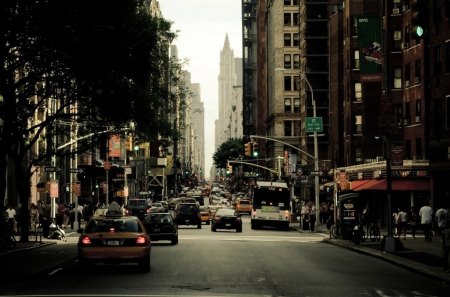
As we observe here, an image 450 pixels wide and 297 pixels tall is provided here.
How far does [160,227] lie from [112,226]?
17.0 meters

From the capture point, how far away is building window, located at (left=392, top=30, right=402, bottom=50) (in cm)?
7200

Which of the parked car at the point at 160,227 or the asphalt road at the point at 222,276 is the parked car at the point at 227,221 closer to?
the parked car at the point at 160,227

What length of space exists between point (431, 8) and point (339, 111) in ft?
132

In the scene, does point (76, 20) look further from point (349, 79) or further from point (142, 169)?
point (142, 169)

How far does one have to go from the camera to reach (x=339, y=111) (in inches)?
3634

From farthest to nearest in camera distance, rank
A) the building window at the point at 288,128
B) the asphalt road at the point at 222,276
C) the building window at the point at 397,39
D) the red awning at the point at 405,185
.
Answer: the building window at the point at 288,128, the building window at the point at 397,39, the red awning at the point at 405,185, the asphalt road at the point at 222,276

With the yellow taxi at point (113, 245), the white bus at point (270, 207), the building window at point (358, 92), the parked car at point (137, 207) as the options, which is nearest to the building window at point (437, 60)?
the white bus at point (270, 207)

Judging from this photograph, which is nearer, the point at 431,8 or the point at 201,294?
the point at 201,294

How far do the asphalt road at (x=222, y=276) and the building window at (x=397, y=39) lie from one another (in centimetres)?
4090

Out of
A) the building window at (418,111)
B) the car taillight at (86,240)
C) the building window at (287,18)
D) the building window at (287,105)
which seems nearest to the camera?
the car taillight at (86,240)

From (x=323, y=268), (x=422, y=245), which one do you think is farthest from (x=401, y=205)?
(x=323, y=268)

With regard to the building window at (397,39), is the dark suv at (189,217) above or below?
below

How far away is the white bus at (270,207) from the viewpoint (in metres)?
64.8

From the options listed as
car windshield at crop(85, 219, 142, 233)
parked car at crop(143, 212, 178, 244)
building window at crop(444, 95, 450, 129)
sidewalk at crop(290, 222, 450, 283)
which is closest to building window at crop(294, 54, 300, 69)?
building window at crop(444, 95, 450, 129)
